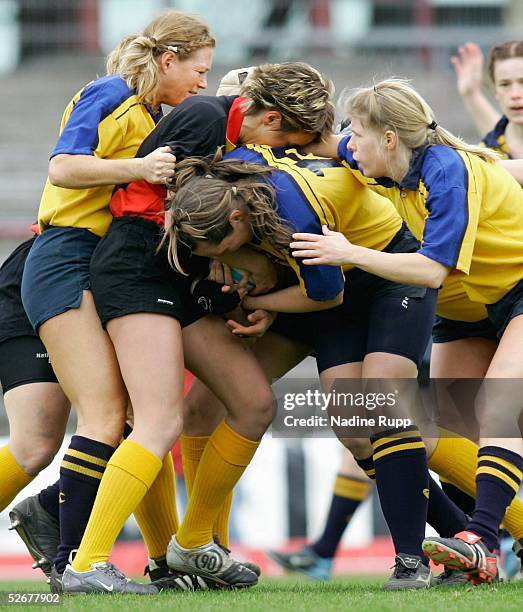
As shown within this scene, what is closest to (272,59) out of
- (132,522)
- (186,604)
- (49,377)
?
(132,522)

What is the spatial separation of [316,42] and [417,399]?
42.4 ft

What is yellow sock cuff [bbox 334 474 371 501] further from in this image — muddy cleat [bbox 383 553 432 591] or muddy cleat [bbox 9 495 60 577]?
muddy cleat [bbox 383 553 432 591]

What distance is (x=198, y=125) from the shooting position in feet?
13.9

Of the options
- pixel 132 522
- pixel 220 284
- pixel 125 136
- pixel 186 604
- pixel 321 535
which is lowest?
pixel 132 522

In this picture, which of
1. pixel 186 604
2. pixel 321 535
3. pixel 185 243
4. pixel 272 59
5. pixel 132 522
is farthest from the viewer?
pixel 272 59

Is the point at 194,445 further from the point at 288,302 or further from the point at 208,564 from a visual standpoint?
the point at 288,302

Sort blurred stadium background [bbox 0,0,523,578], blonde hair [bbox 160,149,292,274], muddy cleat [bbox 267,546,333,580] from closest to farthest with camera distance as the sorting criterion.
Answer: blonde hair [bbox 160,149,292,274] < muddy cleat [bbox 267,546,333,580] < blurred stadium background [bbox 0,0,523,578]

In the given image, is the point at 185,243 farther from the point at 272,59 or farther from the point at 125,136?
the point at 272,59

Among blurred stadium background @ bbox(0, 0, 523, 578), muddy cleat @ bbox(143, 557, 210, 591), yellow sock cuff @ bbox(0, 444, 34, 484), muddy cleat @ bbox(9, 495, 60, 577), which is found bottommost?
blurred stadium background @ bbox(0, 0, 523, 578)

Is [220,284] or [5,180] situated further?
[5,180]

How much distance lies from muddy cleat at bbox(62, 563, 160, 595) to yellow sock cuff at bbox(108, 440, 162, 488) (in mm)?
313

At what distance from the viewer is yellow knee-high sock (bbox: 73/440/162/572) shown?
4078 millimetres

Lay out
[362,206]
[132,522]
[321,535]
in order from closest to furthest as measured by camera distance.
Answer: [362,206], [321,535], [132,522]

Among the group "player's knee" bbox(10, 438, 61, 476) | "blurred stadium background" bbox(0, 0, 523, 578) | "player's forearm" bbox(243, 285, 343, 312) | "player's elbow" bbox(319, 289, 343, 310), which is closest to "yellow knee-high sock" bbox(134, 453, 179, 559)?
"player's knee" bbox(10, 438, 61, 476)
